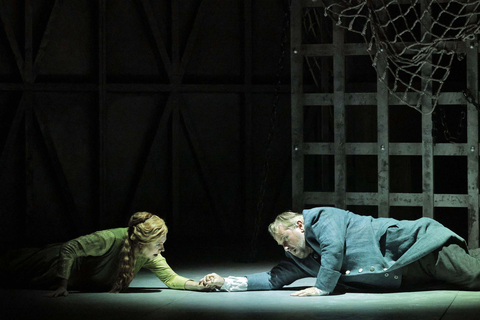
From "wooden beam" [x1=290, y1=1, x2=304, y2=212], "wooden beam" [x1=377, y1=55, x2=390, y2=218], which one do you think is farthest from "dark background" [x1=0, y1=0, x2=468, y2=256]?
"wooden beam" [x1=377, y1=55, x2=390, y2=218]

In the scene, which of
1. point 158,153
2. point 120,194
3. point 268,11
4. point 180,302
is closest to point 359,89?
point 268,11

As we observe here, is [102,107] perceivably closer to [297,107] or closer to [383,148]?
[297,107]

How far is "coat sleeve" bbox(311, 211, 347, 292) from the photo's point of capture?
18.4 ft

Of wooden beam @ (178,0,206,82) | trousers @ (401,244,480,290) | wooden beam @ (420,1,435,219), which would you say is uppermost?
wooden beam @ (178,0,206,82)

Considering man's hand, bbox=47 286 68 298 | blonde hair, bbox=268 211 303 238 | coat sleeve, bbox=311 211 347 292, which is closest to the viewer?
coat sleeve, bbox=311 211 347 292

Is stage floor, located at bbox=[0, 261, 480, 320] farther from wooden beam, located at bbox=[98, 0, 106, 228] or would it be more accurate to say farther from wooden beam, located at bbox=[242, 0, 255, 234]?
wooden beam, located at bbox=[242, 0, 255, 234]

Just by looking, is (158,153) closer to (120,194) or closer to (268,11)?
(120,194)

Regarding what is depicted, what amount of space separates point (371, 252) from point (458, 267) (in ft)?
2.17

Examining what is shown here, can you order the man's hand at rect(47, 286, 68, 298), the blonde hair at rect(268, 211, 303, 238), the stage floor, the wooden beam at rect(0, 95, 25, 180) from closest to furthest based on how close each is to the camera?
the stage floor < the blonde hair at rect(268, 211, 303, 238) < the man's hand at rect(47, 286, 68, 298) < the wooden beam at rect(0, 95, 25, 180)

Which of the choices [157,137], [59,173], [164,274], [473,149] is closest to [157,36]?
Result: [157,137]

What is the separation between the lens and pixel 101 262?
610 centimetres

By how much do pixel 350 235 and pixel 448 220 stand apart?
14.0ft

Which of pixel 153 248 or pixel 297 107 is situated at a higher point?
pixel 297 107

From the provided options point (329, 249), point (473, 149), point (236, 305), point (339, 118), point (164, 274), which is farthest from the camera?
point (339, 118)
